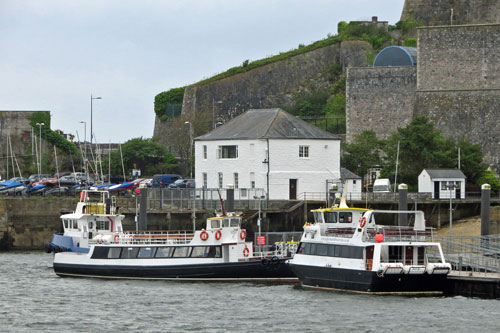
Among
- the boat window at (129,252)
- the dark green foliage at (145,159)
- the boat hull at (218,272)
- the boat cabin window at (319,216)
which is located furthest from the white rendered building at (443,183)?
the dark green foliage at (145,159)

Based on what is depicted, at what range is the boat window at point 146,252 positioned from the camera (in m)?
54.1

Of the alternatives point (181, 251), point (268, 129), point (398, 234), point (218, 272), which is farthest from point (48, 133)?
point (398, 234)

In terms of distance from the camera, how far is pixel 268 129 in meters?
72.9

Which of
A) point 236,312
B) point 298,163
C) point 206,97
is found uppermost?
point 206,97

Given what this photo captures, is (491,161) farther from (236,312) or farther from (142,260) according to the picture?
(236,312)

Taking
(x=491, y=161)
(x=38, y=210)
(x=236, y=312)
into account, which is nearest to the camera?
(x=236, y=312)

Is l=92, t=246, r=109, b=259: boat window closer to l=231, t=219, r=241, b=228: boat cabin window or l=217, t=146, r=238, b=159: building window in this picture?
l=231, t=219, r=241, b=228: boat cabin window

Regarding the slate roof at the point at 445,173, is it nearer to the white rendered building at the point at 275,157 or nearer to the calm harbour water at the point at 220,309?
the white rendered building at the point at 275,157

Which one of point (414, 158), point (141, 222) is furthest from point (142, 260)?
point (414, 158)

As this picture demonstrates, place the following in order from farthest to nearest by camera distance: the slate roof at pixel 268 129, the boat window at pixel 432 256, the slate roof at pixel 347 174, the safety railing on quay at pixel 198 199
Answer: the slate roof at pixel 347 174
the slate roof at pixel 268 129
the safety railing on quay at pixel 198 199
the boat window at pixel 432 256

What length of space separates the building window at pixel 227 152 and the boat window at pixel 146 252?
20192 mm

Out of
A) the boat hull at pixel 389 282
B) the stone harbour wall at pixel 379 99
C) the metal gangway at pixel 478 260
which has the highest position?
the stone harbour wall at pixel 379 99

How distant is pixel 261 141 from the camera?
7225 cm

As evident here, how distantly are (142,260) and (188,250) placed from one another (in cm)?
234
